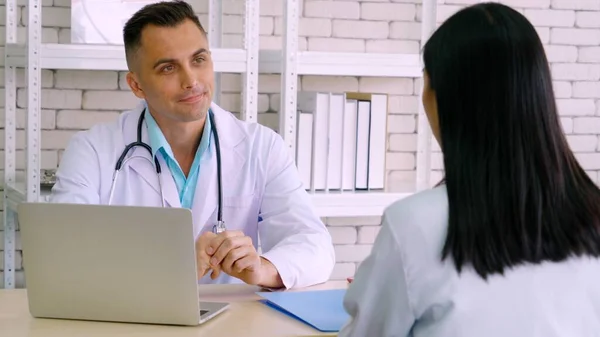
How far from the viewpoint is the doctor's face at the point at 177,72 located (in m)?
2.35

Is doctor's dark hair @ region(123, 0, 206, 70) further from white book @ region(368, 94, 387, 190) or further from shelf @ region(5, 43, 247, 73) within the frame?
white book @ region(368, 94, 387, 190)

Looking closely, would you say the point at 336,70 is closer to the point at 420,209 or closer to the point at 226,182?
the point at 226,182

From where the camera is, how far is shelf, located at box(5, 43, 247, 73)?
2762 millimetres

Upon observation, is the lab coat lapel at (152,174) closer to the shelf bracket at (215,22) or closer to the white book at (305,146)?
the white book at (305,146)

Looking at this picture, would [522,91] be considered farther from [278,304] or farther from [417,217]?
[278,304]

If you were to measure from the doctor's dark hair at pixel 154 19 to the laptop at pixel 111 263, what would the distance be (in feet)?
2.80

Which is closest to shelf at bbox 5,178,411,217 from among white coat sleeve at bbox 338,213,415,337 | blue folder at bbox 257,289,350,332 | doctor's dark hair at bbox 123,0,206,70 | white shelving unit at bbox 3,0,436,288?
white shelving unit at bbox 3,0,436,288

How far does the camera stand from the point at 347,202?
3086 mm

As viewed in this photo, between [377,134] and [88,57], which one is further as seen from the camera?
[377,134]

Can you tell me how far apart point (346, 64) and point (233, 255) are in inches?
50.8

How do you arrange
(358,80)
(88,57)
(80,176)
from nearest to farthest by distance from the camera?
(80,176) → (88,57) → (358,80)

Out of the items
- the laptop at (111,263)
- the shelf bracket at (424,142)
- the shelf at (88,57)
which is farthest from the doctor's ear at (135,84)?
the shelf bracket at (424,142)

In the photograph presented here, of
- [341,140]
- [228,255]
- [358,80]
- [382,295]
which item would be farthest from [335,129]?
[382,295]

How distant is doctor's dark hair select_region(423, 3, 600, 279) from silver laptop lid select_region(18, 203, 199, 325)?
60cm
